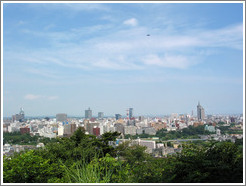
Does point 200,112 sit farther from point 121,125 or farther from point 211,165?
point 211,165

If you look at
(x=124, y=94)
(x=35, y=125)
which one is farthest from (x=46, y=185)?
(x=35, y=125)

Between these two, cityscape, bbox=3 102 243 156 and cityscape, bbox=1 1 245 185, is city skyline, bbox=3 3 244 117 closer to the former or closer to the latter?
cityscape, bbox=1 1 245 185

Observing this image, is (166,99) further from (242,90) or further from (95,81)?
(242,90)

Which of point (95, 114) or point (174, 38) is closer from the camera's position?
point (174, 38)

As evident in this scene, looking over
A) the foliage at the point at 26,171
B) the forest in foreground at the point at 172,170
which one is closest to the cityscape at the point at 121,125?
the foliage at the point at 26,171

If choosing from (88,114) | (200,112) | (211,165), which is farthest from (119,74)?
(88,114)

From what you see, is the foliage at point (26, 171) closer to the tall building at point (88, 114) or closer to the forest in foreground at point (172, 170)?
the forest in foreground at point (172, 170)
